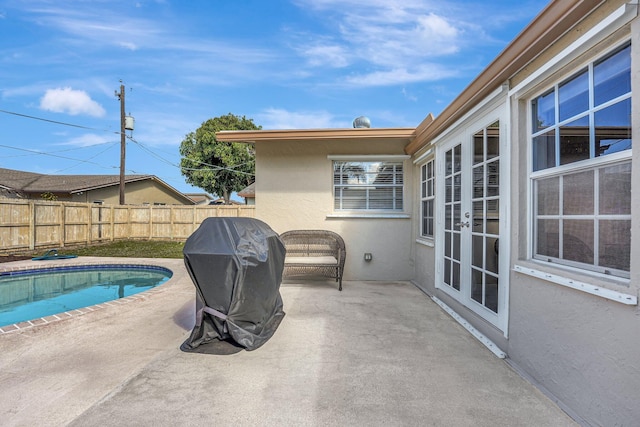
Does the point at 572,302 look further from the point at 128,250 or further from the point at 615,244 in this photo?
the point at 128,250

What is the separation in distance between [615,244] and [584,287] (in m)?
0.29

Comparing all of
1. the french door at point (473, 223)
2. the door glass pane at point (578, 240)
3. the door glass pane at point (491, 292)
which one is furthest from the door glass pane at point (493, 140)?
the door glass pane at point (491, 292)

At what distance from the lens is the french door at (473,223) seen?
3.04 m

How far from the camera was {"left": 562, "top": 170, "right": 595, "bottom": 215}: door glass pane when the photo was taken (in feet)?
6.33

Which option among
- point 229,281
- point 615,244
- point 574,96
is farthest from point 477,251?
point 229,281

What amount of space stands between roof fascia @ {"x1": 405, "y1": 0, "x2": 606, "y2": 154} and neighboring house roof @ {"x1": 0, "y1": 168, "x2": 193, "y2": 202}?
1969cm

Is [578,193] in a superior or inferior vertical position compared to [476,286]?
superior

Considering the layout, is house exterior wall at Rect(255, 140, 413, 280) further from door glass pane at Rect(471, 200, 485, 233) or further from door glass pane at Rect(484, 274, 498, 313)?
door glass pane at Rect(484, 274, 498, 313)

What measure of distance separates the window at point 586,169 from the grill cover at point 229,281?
2.42 m

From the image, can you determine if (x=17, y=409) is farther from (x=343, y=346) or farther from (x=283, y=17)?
(x=283, y=17)

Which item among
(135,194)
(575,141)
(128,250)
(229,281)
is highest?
(135,194)

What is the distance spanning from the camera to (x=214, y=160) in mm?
21688

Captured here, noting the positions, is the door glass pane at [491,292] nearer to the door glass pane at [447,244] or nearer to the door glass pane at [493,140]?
the door glass pane at [447,244]

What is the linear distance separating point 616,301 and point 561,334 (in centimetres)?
53
